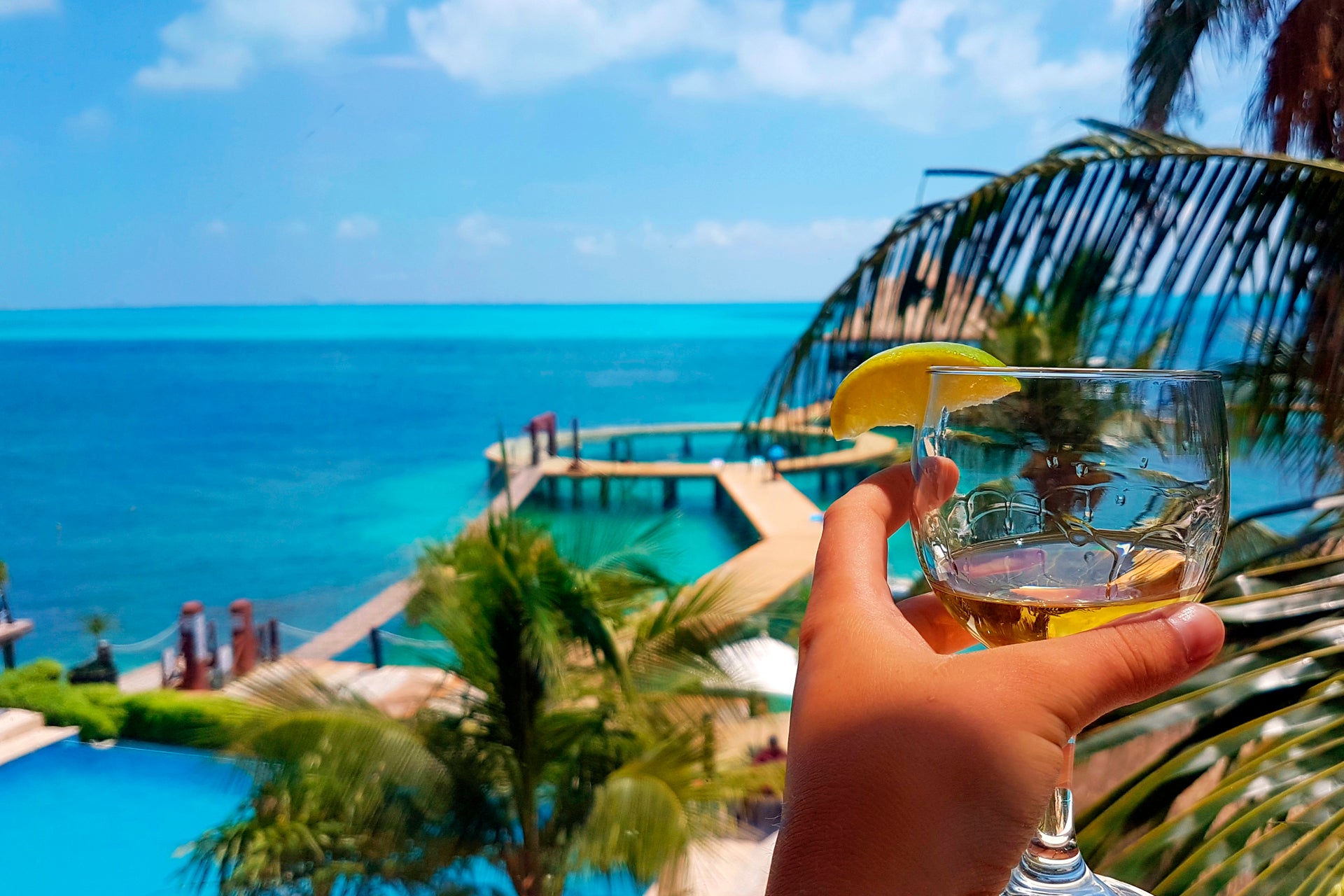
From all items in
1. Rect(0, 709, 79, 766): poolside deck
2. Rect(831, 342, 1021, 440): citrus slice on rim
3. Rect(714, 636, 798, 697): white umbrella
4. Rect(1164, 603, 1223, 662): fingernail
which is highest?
Rect(831, 342, 1021, 440): citrus slice on rim

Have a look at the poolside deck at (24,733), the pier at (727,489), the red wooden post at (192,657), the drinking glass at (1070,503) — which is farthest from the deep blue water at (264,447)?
the drinking glass at (1070,503)

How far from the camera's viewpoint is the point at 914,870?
0.45m

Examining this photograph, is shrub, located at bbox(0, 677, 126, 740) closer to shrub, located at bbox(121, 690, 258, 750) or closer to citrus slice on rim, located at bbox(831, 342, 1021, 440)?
shrub, located at bbox(121, 690, 258, 750)

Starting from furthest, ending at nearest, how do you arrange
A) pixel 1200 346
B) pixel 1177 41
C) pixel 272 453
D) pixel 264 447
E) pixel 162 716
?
pixel 264 447 < pixel 272 453 < pixel 162 716 < pixel 1177 41 < pixel 1200 346

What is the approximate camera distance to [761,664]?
1041 centimetres

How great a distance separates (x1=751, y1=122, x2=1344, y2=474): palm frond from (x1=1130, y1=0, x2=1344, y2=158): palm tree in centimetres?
192

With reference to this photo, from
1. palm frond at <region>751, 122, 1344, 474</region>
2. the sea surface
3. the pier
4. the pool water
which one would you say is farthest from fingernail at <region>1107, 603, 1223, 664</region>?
the pool water

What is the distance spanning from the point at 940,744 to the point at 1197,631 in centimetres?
16

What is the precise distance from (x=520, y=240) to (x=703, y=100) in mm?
20994

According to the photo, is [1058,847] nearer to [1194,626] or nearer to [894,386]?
[1194,626]

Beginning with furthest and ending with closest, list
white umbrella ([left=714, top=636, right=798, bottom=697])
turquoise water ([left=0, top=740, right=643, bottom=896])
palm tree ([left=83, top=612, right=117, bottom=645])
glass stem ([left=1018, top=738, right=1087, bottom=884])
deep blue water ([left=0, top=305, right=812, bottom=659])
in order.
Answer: deep blue water ([left=0, top=305, right=812, bottom=659]) < palm tree ([left=83, top=612, right=117, bottom=645]) < turquoise water ([left=0, top=740, right=643, bottom=896]) < white umbrella ([left=714, top=636, right=798, bottom=697]) < glass stem ([left=1018, top=738, right=1087, bottom=884])

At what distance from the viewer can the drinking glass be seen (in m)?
0.55

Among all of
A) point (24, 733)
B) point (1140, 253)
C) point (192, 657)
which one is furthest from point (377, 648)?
point (1140, 253)

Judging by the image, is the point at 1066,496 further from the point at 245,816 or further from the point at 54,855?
the point at 54,855
